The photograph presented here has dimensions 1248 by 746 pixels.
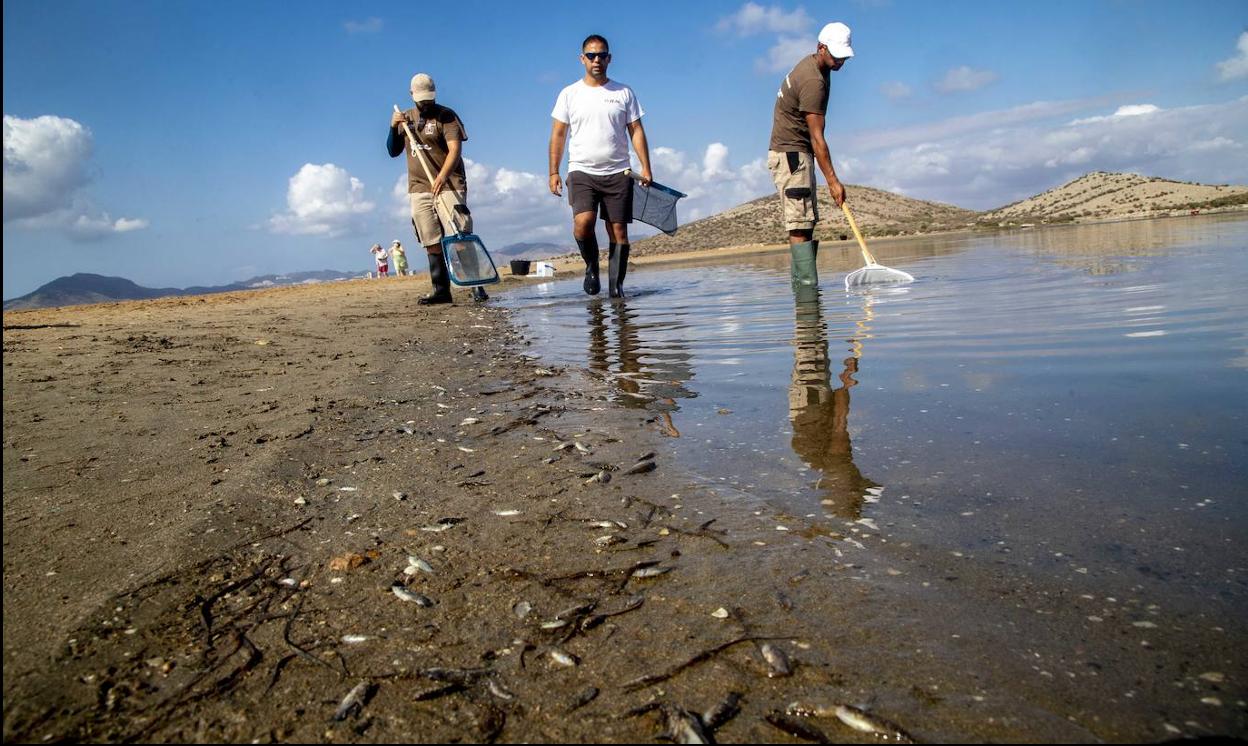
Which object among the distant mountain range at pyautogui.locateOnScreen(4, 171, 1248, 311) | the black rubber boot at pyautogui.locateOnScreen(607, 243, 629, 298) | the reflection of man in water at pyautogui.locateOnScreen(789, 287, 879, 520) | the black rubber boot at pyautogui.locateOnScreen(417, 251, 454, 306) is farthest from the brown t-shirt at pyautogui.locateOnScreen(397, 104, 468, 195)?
the distant mountain range at pyautogui.locateOnScreen(4, 171, 1248, 311)

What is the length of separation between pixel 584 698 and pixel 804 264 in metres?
7.48

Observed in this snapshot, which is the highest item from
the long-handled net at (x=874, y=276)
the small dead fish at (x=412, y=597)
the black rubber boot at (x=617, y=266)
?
the black rubber boot at (x=617, y=266)

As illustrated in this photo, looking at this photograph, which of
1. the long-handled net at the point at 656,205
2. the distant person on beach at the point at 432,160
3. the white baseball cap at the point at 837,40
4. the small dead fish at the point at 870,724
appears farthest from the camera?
the long-handled net at the point at 656,205

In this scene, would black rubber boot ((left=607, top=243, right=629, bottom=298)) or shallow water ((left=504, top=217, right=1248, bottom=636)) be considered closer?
shallow water ((left=504, top=217, right=1248, bottom=636))

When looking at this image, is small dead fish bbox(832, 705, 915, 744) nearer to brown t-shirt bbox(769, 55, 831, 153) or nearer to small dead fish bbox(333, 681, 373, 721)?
small dead fish bbox(333, 681, 373, 721)

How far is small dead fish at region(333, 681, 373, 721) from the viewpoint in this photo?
129cm

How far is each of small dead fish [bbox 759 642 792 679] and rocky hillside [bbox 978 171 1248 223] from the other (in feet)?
119

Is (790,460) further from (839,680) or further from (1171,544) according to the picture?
(839,680)

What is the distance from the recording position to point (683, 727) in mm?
1213

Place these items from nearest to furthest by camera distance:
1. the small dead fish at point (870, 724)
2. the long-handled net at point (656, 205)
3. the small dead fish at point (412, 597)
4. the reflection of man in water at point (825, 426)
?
the small dead fish at point (870, 724), the small dead fish at point (412, 597), the reflection of man in water at point (825, 426), the long-handled net at point (656, 205)

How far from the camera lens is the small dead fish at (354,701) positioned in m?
1.29

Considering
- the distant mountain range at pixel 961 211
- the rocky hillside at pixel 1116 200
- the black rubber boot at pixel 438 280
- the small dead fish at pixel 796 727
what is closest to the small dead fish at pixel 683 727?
the small dead fish at pixel 796 727

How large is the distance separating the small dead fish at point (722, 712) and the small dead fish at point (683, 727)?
17 millimetres

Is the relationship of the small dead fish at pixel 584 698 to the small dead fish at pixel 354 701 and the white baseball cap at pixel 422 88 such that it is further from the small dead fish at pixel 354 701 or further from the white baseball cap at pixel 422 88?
the white baseball cap at pixel 422 88
